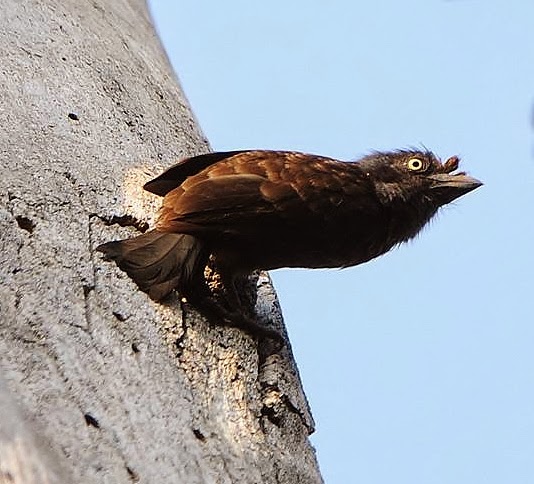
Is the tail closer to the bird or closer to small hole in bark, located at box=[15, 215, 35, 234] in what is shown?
the bird

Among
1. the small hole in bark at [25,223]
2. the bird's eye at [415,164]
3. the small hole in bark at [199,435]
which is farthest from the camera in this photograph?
the bird's eye at [415,164]

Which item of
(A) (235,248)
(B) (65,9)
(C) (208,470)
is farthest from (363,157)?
(C) (208,470)

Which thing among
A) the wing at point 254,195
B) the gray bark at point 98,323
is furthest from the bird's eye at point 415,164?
the gray bark at point 98,323

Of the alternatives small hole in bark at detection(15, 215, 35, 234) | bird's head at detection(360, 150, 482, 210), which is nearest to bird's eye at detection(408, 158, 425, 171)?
bird's head at detection(360, 150, 482, 210)

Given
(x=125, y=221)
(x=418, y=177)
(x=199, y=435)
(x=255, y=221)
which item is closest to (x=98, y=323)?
(x=199, y=435)

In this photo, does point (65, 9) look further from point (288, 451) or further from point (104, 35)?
point (288, 451)

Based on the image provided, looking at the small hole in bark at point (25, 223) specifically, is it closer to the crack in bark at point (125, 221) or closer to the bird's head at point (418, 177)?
the crack in bark at point (125, 221)
